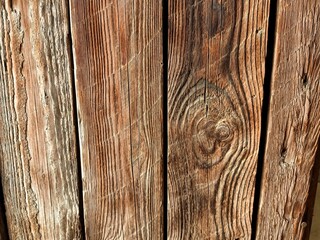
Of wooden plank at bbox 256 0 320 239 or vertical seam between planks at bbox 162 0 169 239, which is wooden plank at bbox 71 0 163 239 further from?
wooden plank at bbox 256 0 320 239

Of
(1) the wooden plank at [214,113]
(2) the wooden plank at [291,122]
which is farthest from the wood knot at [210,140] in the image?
(2) the wooden plank at [291,122]

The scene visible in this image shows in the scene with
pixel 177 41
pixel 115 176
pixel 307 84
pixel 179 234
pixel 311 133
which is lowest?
pixel 179 234

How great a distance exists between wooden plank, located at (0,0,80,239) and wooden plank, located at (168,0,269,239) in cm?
25

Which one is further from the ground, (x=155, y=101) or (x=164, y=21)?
(x=164, y=21)

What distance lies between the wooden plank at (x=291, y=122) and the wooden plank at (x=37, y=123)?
0.48 metres

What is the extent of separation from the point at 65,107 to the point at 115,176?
0.70 ft

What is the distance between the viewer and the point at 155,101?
4.37 ft

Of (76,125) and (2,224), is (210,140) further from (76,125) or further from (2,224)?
(2,224)

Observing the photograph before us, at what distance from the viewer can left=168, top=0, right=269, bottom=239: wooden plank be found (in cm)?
125

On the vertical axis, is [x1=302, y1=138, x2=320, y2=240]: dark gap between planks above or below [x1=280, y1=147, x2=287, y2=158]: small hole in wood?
below

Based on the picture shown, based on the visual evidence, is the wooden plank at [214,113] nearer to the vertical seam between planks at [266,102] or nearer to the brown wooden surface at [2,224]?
the vertical seam between planks at [266,102]

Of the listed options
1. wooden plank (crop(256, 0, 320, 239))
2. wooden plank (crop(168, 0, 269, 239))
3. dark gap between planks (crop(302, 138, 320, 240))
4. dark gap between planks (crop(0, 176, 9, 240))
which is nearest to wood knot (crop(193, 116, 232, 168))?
wooden plank (crop(168, 0, 269, 239))

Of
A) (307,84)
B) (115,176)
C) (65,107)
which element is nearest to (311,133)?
(307,84)

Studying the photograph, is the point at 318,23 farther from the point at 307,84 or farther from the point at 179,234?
the point at 179,234
